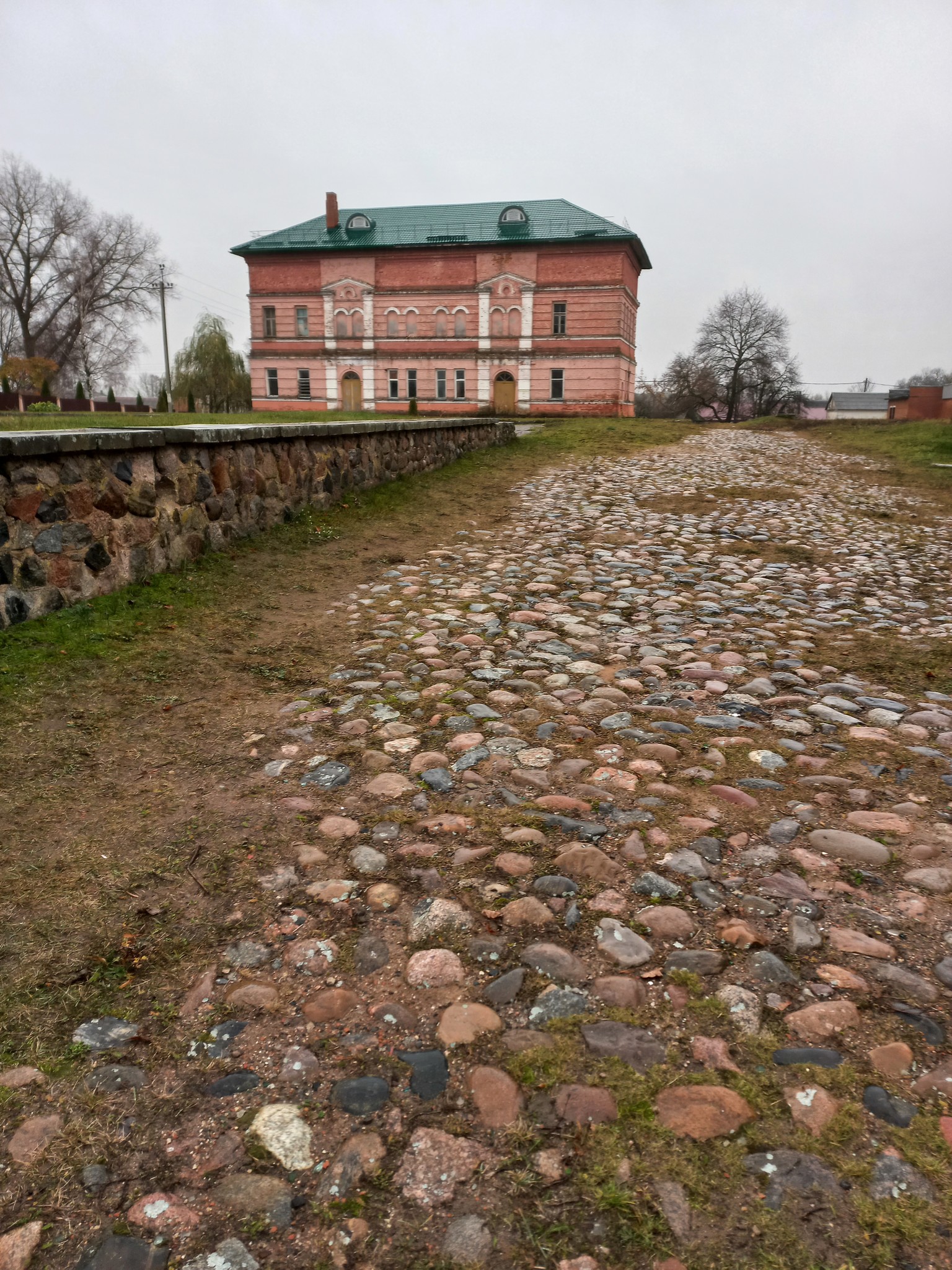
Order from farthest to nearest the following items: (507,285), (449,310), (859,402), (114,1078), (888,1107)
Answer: (859,402)
(449,310)
(507,285)
(114,1078)
(888,1107)

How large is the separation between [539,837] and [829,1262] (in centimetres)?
146

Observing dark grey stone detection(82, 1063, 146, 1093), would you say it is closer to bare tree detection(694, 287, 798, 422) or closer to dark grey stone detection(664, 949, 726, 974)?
dark grey stone detection(664, 949, 726, 974)

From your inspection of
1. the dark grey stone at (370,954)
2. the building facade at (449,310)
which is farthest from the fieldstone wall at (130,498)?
the building facade at (449,310)

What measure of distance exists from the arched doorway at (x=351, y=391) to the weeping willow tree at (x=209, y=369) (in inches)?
420

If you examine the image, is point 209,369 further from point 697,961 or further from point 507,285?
point 697,961

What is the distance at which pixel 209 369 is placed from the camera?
5078 centimetres

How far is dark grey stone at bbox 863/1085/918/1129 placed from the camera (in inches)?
65.8

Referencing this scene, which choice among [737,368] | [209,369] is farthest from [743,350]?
[209,369]

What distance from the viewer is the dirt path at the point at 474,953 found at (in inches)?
60.4

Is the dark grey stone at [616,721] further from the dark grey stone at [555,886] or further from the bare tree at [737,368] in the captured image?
the bare tree at [737,368]

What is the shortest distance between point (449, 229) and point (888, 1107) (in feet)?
150

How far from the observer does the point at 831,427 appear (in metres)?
28.4

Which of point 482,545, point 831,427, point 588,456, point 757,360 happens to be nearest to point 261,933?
point 482,545

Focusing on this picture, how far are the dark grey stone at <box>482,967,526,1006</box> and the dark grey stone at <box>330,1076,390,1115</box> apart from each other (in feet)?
1.18
